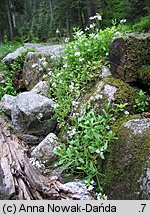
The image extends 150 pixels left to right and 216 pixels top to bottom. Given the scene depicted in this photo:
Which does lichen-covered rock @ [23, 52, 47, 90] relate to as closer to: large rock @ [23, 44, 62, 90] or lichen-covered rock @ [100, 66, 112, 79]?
large rock @ [23, 44, 62, 90]

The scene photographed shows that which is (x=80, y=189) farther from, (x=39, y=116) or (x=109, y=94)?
(x=39, y=116)

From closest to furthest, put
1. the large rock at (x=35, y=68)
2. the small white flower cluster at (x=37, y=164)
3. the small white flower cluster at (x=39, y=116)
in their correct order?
the small white flower cluster at (x=37, y=164) → the small white flower cluster at (x=39, y=116) → the large rock at (x=35, y=68)

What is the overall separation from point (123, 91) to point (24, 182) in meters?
1.66

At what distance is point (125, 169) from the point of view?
8.96ft

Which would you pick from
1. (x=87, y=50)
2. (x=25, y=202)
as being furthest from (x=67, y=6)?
(x=25, y=202)

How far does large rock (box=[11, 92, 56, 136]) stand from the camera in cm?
407

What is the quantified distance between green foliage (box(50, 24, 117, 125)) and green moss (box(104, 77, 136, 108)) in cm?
34

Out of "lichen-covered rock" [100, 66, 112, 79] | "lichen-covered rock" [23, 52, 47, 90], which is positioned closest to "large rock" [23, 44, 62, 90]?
"lichen-covered rock" [23, 52, 47, 90]

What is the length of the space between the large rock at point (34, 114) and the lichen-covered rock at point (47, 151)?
62cm

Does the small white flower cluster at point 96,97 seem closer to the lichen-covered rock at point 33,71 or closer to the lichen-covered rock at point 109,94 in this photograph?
the lichen-covered rock at point 109,94

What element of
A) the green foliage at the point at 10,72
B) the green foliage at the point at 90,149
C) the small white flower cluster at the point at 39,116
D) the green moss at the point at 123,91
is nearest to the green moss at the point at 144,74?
the green moss at the point at 123,91

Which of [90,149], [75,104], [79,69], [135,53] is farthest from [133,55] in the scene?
[90,149]

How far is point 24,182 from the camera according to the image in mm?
2791

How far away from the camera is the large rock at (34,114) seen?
4.07 meters
